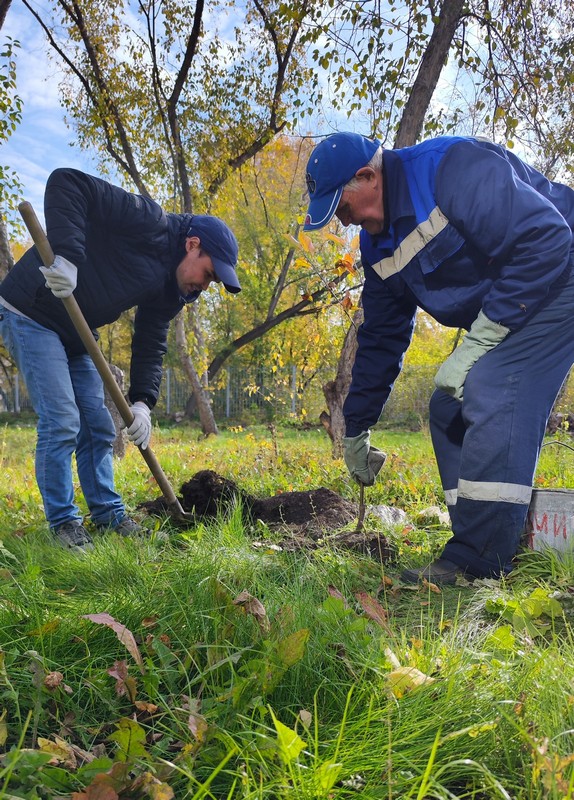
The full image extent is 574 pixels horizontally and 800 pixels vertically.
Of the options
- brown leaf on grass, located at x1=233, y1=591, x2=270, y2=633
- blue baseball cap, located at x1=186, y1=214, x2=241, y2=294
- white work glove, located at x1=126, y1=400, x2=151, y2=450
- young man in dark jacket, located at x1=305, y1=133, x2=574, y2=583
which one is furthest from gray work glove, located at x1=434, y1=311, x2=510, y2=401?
white work glove, located at x1=126, y1=400, x2=151, y2=450

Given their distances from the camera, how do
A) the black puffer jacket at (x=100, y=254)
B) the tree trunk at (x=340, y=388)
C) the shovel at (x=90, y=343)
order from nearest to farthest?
1. the shovel at (x=90, y=343)
2. the black puffer jacket at (x=100, y=254)
3. the tree trunk at (x=340, y=388)

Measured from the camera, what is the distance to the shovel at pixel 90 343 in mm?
2529

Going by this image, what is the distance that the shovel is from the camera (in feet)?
8.30

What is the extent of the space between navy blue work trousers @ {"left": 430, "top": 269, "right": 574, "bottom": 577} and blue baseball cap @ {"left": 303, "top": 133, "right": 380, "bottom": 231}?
0.92 meters

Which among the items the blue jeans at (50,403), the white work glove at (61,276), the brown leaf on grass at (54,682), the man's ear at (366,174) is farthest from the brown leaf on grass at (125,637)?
the man's ear at (366,174)

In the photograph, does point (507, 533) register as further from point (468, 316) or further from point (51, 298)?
point (51, 298)

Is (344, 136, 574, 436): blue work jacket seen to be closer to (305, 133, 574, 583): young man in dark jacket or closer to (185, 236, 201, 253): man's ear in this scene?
(305, 133, 574, 583): young man in dark jacket

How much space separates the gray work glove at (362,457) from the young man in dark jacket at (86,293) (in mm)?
1036

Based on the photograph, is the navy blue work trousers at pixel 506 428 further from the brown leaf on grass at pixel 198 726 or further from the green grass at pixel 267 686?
the brown leaf on grass at pixel 198 726

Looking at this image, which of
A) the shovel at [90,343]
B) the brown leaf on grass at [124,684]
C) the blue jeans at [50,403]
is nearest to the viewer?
the brown leaf on grass at [124,684]

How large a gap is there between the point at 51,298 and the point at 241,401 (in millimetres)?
16338

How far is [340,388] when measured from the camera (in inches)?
241

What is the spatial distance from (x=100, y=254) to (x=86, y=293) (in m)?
0.23

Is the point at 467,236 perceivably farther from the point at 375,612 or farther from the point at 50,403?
the point at 50,403
